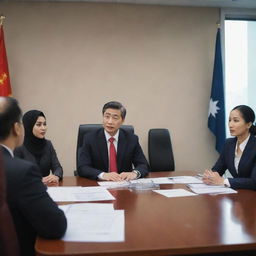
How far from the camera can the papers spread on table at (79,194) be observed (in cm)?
180

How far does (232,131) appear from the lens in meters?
2.67

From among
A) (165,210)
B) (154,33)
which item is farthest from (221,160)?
(154,33)

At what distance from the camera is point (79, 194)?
1.94 m

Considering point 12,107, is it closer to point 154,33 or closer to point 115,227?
point 115,227

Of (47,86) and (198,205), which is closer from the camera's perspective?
(198,205)

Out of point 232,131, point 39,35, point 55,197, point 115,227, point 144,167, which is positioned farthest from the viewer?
point 39,35

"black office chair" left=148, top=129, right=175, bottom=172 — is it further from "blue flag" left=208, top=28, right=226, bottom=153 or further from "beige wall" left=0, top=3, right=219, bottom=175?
"blue flag" left=208, top=28, right=226, bottom=153

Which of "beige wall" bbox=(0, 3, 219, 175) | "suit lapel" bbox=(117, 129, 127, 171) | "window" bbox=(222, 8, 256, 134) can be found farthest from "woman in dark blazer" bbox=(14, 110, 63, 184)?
"window" bbox=(222, 8, 256, 134)

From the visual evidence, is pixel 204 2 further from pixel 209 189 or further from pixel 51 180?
pixel 51 180

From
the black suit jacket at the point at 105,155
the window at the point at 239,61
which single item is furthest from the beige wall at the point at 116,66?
the black suit jacket at the point at 105,155

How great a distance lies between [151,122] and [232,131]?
6.66ft

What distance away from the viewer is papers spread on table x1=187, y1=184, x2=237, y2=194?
2057mm

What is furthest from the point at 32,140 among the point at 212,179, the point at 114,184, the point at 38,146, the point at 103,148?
the point at 212,179

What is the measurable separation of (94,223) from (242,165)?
1606mm
